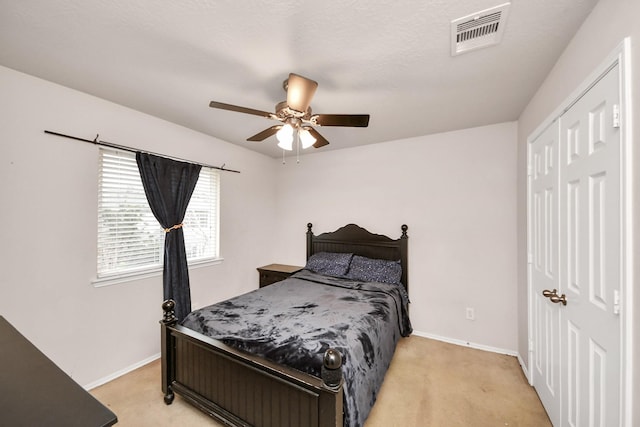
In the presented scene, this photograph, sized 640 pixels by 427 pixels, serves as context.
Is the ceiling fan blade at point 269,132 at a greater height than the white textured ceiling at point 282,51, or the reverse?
the white textured ceiling at point 282,51

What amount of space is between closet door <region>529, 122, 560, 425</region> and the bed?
109 centimetres

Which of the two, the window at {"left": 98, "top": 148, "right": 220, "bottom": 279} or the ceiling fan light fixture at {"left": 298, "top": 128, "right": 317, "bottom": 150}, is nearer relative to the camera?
the ceiling fan light fixture at {"left": 298, "top": 128, "right": 317, "bottom": 150}

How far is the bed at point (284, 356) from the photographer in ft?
4.50

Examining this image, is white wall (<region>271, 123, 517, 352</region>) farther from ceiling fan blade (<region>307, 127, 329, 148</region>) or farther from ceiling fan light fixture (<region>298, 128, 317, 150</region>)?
ceiling fan light fixture (<region>298, 128, 317, 150</region>)

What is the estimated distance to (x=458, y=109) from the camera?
2371 mm

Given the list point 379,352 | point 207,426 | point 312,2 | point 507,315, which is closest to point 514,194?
point 507,315

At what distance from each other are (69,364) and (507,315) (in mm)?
4060

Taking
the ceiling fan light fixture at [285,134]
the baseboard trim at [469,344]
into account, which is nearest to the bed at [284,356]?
the baseboard trim at [469,344]

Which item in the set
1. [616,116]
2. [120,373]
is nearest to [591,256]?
Answer: [616,116]

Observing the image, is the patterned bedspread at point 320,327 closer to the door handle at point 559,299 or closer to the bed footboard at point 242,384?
the bed footboard at point 242,384

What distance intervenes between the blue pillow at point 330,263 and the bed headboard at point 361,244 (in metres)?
0.16

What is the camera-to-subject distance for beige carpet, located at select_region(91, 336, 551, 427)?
1.77 m

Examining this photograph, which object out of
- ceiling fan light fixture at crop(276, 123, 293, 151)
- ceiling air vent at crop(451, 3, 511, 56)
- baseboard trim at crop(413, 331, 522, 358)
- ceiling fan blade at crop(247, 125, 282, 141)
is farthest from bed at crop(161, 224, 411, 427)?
ceiling air vent at crop(451, 3, 511, 56)

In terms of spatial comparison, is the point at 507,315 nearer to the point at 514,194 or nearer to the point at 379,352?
the point at 514,194
